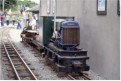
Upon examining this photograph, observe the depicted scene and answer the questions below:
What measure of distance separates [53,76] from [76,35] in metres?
1.77

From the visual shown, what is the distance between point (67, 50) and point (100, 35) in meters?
1.32

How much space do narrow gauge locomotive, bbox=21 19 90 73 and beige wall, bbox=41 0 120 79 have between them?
62cm

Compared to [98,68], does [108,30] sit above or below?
above

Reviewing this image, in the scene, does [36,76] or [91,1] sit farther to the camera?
[91,1]

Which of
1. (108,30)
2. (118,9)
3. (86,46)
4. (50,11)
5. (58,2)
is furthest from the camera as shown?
(50,11)

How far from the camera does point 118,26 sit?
1041cm

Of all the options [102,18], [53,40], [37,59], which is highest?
[102,18]

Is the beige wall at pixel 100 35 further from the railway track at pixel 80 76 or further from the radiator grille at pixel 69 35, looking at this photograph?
the radiator grille at pixel 69 35

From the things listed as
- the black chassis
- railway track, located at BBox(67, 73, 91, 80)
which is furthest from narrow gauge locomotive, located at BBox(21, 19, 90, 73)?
railway track, located at BBox(67, 73, 91, 80)

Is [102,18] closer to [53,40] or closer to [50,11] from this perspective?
[53,40]

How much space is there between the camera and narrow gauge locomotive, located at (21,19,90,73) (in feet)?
38.6

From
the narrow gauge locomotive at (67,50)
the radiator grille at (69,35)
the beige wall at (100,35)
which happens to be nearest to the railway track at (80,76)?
the narrow gauge locomotive at (67,50)

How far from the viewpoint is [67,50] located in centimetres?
1223

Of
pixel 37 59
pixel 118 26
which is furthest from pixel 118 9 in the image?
pixel 37 59
